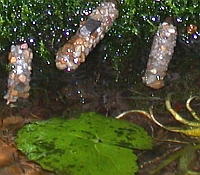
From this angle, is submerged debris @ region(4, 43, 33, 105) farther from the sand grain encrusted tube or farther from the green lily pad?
the sand grain encrusted tube

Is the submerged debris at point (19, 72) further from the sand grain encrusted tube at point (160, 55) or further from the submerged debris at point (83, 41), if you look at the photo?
the sand grain encrusted tube at point (160, 55)

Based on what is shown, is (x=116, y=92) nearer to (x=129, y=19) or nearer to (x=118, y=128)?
(x=118, y=128)

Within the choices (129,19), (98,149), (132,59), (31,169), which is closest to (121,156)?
(98,149)

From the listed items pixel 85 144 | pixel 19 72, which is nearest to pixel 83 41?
pixel 19 72

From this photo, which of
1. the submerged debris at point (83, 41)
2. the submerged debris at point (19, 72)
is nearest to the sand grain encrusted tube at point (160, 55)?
the submerged debris at point (83, 41)

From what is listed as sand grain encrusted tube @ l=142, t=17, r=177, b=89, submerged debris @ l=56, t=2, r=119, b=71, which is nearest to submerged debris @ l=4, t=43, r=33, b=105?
submerged debris @ l=56, t=2, r=119, b=71
